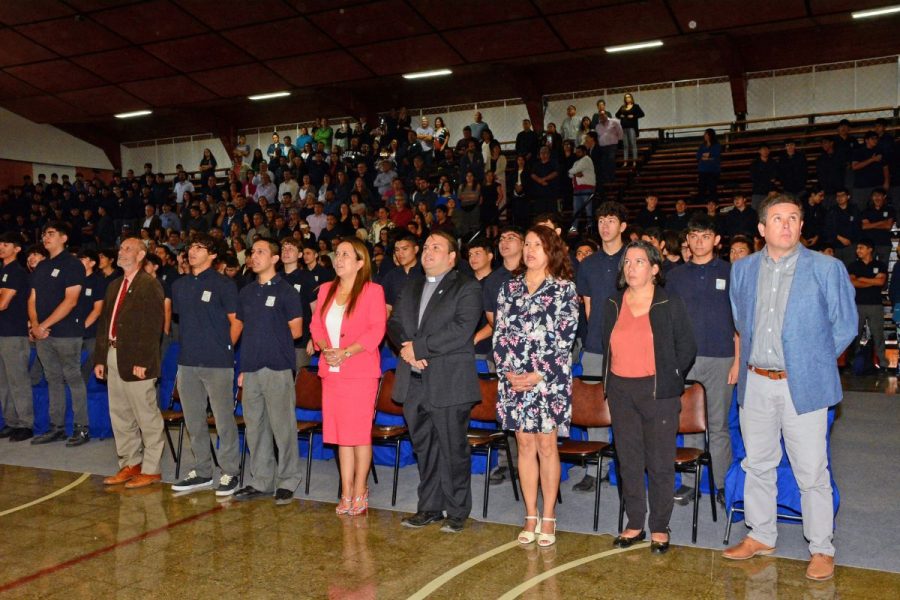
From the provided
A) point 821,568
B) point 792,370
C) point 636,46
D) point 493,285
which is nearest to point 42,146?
point 636,46

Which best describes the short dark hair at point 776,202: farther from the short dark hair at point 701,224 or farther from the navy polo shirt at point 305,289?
the navy polo shirt at point 305,289

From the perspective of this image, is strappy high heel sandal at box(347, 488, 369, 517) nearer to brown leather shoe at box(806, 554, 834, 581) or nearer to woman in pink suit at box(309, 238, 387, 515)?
woman in pink suit at box(309, 238, 387, 515)

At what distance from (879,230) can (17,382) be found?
34.3ft

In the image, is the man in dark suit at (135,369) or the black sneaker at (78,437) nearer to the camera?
the man in dark suit at (135,369)

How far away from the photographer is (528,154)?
518 inches

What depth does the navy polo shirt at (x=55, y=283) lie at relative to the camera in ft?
23.4

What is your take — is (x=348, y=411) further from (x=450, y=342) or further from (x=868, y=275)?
(x=868, y=275)

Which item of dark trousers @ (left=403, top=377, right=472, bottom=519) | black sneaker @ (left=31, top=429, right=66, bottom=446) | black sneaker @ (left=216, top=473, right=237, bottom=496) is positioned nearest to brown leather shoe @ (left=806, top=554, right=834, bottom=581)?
dark trousers @ (left=403, top=377, right=472, bottom=519)

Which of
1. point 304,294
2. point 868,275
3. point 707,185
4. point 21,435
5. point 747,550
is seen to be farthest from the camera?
point 707,185

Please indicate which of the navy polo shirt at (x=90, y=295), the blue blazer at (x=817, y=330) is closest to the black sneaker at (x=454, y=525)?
the blue blazer at (x=817, y=330)

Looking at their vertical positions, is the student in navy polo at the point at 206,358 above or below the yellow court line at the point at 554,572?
above

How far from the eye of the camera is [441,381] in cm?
469

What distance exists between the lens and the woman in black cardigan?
4223 mm

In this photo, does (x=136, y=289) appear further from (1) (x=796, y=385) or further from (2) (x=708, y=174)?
(2) (x=708, y=174)
